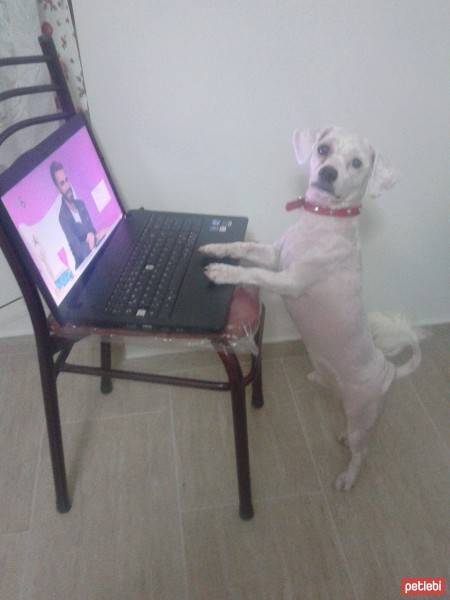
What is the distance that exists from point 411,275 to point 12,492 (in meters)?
1.28

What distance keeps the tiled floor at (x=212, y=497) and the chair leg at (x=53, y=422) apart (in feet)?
0.21

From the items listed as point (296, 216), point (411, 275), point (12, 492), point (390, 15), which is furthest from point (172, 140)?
point (12, 492)

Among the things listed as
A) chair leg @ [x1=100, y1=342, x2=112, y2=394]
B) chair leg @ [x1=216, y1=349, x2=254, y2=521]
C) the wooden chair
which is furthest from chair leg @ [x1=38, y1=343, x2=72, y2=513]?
chair leg @ [x1=216, y1=349, x2=254, y2=521]

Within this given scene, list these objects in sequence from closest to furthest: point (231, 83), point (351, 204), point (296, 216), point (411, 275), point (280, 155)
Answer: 1. point (351, 204)
2. point (231, 83)
3. point (280, 155)
4. point (296, 216)
5. point (411, 275)

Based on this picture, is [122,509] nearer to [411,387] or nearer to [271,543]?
[271,543]

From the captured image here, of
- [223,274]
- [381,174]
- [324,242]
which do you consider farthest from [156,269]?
[381,174]

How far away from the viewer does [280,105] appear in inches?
44.5

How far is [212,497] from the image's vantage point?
1205 millimetres

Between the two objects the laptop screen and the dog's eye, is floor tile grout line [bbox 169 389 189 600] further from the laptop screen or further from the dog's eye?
the dog's eye

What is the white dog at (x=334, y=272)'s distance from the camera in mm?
929

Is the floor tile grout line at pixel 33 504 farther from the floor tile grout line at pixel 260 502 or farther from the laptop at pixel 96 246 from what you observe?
the laptop at pixel 96 246

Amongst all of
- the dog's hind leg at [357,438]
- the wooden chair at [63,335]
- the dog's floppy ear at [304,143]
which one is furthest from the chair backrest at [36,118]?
the dog's hind leg at [357,438]

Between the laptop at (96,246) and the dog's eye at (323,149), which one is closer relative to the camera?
the laptop at (96,246)

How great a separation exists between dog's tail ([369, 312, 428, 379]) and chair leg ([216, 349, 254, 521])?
1.40ft
